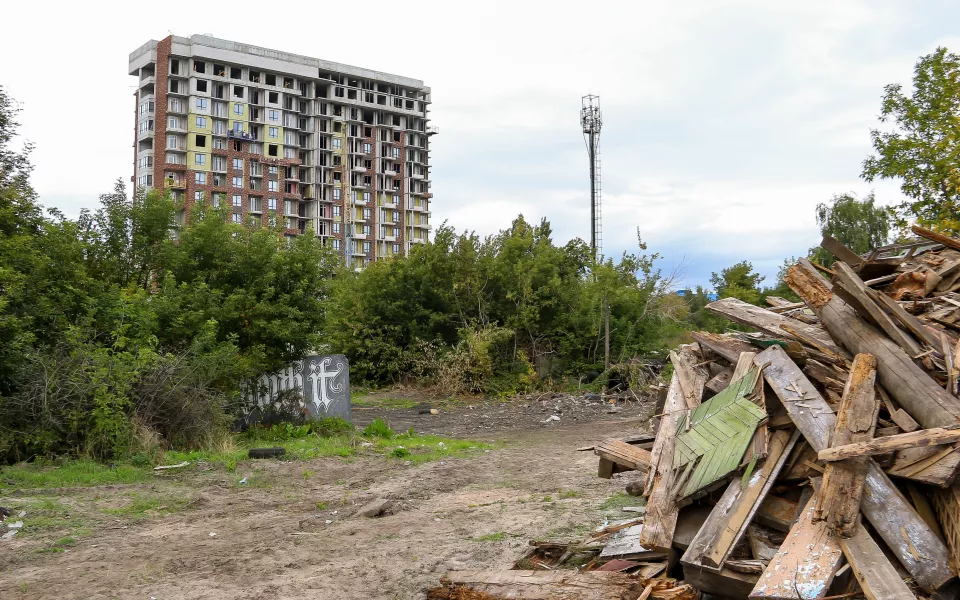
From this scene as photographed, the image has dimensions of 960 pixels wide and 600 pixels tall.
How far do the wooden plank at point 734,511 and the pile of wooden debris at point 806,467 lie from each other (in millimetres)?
10

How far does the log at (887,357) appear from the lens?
5215 mm

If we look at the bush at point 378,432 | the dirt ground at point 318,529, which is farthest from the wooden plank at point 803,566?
the bush at point 378,432

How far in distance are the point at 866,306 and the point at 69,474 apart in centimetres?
916

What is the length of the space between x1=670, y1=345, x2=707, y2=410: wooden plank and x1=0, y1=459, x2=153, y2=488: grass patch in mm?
6878

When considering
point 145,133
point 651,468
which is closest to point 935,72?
point 651,468

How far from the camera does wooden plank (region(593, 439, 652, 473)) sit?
6631mm

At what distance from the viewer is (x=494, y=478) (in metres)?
10.7

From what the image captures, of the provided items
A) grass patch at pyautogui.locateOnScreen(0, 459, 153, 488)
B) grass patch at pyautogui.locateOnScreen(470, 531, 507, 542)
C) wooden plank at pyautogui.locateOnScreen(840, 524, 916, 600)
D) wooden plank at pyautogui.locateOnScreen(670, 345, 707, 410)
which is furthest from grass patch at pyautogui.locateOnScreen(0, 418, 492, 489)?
wooden plank at pyautogui.locateOnScreen(840, 524, 916, 600)

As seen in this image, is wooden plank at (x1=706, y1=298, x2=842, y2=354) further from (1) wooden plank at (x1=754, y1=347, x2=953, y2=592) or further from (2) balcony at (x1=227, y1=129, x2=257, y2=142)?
(2) balcony at (x1=227, y1=129, x2=257, y2=142)

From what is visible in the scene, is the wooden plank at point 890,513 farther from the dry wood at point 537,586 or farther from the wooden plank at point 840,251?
the wooden plank at point 840,251

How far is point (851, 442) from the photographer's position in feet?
16.5

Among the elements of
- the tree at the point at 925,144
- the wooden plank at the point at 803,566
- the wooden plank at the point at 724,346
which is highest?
the tree at the point at 925,144

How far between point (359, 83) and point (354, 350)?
62123 mm

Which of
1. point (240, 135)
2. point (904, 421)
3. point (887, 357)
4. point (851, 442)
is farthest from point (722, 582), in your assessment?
point (240, 135)
